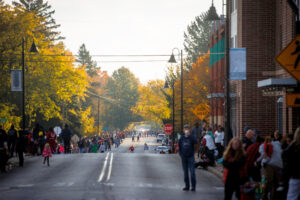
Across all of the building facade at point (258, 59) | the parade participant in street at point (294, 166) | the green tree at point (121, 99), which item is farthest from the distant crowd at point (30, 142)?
the green tree at point (121, 99)

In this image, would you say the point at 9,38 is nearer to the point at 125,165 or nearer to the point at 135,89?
the point at 125,165

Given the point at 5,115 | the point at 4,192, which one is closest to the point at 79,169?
the point at 4,192

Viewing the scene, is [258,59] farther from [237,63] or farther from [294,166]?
[294,166]

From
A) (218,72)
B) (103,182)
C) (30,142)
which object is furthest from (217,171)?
(218,72)

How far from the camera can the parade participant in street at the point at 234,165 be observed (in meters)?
11.8

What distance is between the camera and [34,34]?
55.0 m

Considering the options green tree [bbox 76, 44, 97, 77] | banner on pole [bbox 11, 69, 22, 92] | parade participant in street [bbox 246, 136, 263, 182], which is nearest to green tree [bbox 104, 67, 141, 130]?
green tree [bbox 76, 44, 97, 77]

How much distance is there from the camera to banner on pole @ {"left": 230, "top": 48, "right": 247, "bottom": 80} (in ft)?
78.7

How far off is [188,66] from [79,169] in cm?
6063

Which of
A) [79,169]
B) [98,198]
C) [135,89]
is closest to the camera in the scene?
[98,198]

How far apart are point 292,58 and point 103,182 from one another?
9711 millimetres

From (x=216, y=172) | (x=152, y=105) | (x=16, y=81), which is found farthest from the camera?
(x=152, y=105)

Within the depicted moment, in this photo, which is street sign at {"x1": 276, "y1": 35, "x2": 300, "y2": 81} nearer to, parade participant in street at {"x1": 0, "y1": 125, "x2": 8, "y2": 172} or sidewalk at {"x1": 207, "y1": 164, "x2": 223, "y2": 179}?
sidewalk at {"x1": 207, "y1": 164, "x2": 223, "y2": 179}

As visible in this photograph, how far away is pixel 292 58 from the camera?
10.8 metres
